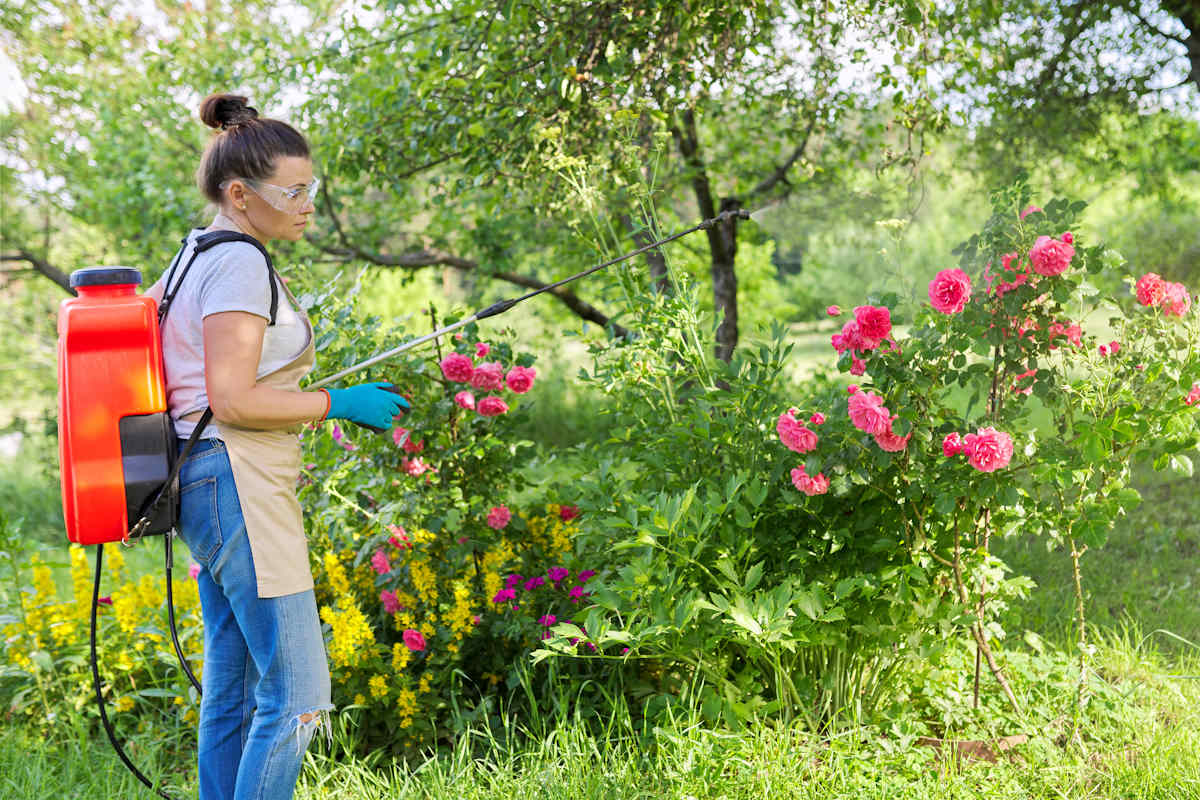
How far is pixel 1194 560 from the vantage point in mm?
3941

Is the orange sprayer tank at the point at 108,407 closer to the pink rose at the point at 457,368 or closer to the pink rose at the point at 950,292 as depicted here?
the pink rose at the point at 457,368

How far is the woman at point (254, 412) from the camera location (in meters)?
1.63

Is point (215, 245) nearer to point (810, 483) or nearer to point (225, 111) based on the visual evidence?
point (225, 111)

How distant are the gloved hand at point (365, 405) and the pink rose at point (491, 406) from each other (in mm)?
727

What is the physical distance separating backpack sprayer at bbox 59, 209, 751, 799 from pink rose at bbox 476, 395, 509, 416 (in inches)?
42.9

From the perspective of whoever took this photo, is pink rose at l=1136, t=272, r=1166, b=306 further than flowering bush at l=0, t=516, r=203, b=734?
No

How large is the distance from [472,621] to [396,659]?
224 mm

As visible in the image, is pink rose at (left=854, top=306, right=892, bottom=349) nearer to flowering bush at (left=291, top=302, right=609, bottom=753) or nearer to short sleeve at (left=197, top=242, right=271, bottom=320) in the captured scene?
flowering bush at (left=291, top=302, right=609, bottom=753)

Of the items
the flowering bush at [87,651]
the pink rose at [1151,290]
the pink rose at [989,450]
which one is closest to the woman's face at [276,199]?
the pink rose at [989,450]

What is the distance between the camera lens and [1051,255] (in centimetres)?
204

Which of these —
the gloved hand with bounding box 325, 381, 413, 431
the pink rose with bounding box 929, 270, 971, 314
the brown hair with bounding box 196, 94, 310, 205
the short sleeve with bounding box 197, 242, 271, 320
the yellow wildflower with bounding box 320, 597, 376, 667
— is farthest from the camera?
the yellow wildflower with bounding box 320, 597, 376, 667

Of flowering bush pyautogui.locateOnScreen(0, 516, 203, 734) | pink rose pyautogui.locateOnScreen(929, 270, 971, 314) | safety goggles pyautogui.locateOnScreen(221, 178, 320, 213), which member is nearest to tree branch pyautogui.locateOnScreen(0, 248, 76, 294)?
flowering bush pyautogui.locateOnScreen(0, 516, 203, 734)

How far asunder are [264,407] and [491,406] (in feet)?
3.69

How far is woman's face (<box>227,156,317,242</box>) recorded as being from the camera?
1.74 meters
